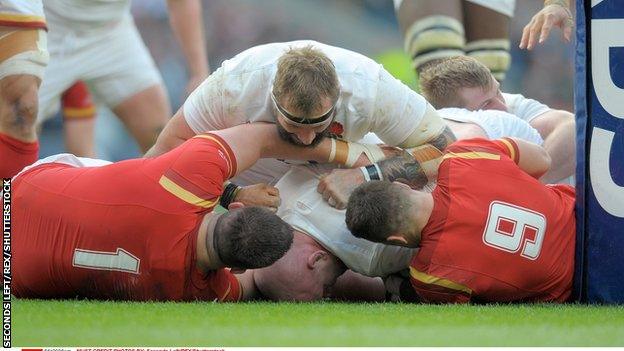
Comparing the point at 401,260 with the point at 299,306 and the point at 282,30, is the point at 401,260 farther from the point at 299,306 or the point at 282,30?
the point at 282,30

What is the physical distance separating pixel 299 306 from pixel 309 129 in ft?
2.37

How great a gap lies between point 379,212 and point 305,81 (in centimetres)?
63

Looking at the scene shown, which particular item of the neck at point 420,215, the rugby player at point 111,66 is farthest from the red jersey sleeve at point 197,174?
the rugby player at point 111,66

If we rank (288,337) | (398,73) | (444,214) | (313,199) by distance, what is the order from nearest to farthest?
1. (288,337)
2. (444,214)
3. (313,199)
4. (398,73)

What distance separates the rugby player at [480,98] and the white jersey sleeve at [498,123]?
0.74 feet

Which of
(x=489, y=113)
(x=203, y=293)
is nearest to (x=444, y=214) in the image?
(x=203, y=293)

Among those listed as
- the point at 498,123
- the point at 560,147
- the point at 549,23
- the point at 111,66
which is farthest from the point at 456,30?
the point at 111,66

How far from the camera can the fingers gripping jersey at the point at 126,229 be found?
4531 mm

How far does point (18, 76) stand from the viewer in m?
6.16

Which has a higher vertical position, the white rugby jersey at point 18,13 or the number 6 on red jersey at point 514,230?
the white rugby jersey at point 18,13

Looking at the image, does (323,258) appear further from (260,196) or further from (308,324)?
(308,324)

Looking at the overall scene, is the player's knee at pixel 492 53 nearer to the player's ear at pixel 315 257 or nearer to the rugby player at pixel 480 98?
the rugby player at pixel 480 98

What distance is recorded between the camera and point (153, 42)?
1264cm

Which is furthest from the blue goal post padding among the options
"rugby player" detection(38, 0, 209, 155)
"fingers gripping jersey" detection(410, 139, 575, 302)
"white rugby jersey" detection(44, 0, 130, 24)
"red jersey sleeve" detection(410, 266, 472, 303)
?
"white rugby jersey" detection(44, 0, 130, 24)
